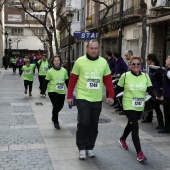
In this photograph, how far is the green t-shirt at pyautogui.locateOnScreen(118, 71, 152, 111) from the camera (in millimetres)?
5629

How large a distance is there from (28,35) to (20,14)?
5387mm

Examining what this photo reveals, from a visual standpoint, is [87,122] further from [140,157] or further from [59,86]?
[59,86]

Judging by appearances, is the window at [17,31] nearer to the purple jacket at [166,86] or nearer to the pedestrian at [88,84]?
the purple jacket at [166,86]

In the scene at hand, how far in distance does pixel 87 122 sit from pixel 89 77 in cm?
73

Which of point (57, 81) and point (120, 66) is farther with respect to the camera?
point (120, 66)

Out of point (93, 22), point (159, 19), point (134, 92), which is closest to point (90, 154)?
point (134, 92)

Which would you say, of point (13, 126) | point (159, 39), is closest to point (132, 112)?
point (13, 126)

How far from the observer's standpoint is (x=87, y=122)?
17.6 ft

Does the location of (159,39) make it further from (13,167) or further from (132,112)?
(13,167)

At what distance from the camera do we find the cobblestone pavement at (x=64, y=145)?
5203 mm

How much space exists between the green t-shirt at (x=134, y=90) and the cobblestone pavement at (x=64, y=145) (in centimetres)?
89

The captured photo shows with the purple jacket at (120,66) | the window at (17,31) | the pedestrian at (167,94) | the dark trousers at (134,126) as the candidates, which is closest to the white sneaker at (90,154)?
the dark trousers at (134,126)

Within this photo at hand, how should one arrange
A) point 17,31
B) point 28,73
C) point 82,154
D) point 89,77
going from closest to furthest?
point 89,77 → point 82,154 → point 28,73 → point 17,31

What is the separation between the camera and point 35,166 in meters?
5.07
